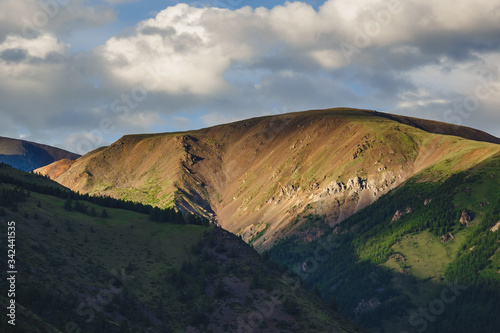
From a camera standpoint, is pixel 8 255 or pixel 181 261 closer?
pixel 8 255

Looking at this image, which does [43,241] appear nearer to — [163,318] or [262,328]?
[163,318]

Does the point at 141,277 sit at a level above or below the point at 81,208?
below

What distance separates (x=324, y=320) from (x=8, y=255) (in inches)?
3025

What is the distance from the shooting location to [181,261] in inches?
6481

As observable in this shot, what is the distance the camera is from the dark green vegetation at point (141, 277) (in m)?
121

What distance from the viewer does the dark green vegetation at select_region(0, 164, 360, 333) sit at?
120625mm

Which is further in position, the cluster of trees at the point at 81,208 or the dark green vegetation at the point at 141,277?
the cluster of trees at the point at 81,208

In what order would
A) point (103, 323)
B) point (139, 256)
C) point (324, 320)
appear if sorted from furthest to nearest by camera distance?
1. point (139, 256)
2. point (324, 320)
3. point (103, 323)

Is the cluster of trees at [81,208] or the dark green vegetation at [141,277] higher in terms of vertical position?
the cluster of trees at [81,208]

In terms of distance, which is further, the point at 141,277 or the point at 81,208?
the point at 81,208

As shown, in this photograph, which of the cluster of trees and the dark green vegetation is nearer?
the dark green vegetation

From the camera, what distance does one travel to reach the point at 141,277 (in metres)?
152

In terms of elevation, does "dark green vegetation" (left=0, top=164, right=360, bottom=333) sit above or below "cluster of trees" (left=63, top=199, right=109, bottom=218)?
below

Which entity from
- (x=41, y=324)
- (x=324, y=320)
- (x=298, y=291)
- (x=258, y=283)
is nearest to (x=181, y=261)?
(x=258, y=283)
